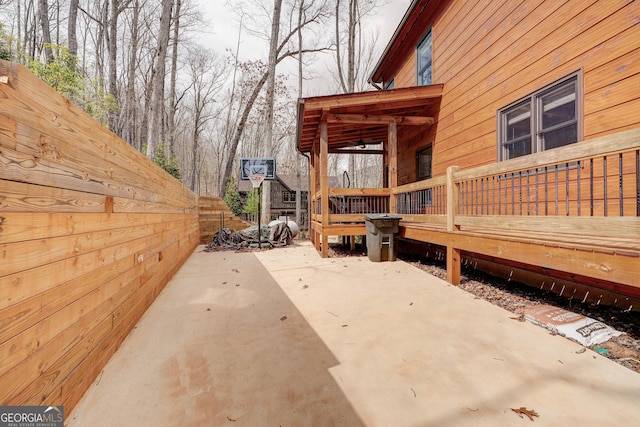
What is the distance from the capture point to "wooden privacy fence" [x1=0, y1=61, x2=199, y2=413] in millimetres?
1102

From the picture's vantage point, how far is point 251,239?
8.65 metres

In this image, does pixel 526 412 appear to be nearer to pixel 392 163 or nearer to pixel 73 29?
pixel 392 163

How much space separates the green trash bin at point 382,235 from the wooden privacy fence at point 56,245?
434 cm

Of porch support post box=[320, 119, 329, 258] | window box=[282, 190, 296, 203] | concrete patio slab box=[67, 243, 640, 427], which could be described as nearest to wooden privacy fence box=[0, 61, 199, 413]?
concrete patio slab box=[67, 243, 640, 427]

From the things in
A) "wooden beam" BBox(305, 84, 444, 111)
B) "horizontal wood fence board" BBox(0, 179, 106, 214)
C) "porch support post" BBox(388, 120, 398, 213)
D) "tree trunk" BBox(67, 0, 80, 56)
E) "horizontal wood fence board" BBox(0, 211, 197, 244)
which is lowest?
"horizontal wood fence board" BBox(0, 211, 197, 244)

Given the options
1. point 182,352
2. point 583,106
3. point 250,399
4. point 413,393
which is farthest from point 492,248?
point 182,352

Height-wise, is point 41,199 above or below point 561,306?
above

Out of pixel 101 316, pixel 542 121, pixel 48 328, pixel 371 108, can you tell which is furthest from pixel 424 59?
pixel 48 328

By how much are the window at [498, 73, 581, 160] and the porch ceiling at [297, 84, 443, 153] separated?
2026 millimetres

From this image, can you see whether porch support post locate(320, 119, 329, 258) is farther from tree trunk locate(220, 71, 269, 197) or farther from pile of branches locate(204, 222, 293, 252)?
tree trunk locate(220, 71, 269, 197)

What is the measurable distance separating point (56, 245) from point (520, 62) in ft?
19.3

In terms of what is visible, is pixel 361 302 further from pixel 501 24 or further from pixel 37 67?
pixel 37 67

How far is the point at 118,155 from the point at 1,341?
5.51 ft

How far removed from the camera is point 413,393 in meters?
1.63
